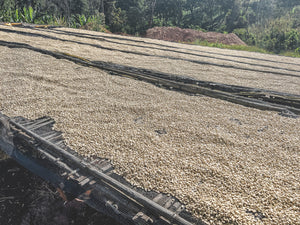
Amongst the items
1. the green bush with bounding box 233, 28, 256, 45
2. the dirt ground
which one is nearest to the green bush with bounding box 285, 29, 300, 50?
the green bush with bounding box 233, 28, 256, 45

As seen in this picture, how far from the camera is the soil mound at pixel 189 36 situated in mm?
18156

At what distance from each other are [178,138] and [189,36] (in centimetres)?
1792

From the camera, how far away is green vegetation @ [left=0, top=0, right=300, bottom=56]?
50.4ft

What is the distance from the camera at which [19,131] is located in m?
3.01

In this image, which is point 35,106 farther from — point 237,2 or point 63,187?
point 237,2

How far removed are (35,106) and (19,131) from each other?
0.81m

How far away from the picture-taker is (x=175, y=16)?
1054 inches

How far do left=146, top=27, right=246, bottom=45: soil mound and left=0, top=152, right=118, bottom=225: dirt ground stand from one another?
1736 cm

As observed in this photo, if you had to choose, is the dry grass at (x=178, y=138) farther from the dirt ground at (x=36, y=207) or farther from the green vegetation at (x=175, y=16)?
the green vegetation at (x=175, y=16)

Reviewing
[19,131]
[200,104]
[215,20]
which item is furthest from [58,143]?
[215,20]

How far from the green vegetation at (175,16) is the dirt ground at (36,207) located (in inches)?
533

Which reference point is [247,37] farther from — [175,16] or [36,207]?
[36,207]

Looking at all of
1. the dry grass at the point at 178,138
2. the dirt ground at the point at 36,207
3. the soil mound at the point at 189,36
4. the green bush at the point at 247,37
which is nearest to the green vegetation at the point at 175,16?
the green bush at the point at 247,37

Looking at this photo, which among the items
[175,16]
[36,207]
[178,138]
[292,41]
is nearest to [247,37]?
[292,41]
